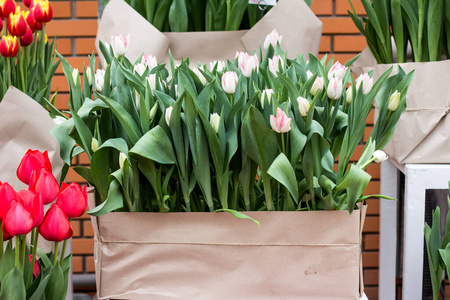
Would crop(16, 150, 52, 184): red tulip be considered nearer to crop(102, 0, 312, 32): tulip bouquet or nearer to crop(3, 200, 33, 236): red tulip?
crop(3, 200, 33, 236): red tulip

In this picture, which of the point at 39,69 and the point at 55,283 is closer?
the point at 55,283

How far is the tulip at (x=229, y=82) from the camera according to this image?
649mm

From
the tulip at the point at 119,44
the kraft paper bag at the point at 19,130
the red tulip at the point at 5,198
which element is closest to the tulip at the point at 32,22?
the kraft paper bag at the point at 19,130

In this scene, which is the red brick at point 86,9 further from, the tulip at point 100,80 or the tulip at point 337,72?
the tulip at point 337,72

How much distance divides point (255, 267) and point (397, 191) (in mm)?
757

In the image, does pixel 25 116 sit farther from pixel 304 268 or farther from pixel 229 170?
pixel 304 268

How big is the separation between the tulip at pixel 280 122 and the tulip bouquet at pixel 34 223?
22 centimetres

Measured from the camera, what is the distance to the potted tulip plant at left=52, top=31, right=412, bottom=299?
65 cm

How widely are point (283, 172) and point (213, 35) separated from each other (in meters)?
0.52

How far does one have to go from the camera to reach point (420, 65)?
1.00m

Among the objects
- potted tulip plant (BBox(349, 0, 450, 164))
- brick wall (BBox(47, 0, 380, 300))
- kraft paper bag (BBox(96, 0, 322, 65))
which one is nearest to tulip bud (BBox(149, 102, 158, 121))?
kraft paper bag (BBox(96, 0, 322, 65))

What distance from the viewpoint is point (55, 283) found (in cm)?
60

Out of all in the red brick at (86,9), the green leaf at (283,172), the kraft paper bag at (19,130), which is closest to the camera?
the green leaf at (283,172)

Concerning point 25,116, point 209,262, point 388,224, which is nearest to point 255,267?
point 209,262
